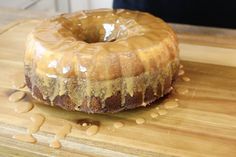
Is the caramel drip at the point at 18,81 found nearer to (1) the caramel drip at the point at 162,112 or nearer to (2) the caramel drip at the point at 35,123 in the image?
(2) the caramel drip at the point at 35,123

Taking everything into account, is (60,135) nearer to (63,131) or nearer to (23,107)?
(63,131)

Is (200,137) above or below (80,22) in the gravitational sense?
below

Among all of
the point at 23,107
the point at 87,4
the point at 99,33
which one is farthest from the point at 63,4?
the point at 23,107

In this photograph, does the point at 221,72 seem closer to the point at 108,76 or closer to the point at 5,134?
the point at 108,76

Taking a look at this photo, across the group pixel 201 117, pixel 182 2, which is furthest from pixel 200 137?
pixel 182 2

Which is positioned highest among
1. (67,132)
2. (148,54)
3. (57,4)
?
(148,54)

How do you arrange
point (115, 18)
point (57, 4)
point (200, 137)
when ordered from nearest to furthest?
1. point (200, 137)
2. point (115, 18)
3. point (57, 4)
